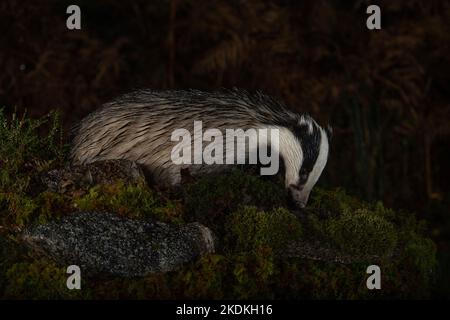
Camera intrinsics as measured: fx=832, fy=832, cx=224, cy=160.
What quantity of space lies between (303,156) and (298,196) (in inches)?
12.0

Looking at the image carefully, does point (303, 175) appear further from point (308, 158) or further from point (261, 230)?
point (261, 230)

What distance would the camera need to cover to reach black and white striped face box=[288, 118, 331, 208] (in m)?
5.70

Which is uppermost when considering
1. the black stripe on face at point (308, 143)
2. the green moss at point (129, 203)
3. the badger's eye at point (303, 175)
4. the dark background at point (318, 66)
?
the dark background at point (318, 66)

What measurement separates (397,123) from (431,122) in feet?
1.42

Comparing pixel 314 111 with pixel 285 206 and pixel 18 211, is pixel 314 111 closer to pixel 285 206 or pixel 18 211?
pixel 285 206

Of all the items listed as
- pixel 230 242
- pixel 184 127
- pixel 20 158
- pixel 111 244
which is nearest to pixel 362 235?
pixel 230 242

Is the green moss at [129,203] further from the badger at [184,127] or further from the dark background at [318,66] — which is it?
the dark background at [318,66]

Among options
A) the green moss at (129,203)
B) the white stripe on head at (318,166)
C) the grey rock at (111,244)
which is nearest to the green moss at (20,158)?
the green moss at (129,203)

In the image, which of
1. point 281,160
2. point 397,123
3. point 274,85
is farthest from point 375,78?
point 281,160

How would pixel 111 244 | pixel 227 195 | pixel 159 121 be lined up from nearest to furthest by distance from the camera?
pixel 111 244, pixel 227 195, pixel 159 121

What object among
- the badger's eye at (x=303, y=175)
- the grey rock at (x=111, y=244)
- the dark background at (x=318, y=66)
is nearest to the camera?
the grey rock at (x=111, y=244)

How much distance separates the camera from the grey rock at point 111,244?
4.95 metres

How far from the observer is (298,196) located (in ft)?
19.1

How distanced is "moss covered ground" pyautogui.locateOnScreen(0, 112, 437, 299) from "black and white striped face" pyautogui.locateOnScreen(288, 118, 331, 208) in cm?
10
